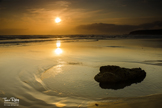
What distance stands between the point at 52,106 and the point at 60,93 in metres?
0.87

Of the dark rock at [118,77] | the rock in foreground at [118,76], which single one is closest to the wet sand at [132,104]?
the dark rock at [118,77]

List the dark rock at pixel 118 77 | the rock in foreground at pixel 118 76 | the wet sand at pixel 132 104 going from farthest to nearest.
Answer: the rock in foreground at pixel 118 76 < the dark rock at pixel 118 77 < the wet sand at pixel 132 104

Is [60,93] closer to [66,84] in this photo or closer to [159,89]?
[66,84]

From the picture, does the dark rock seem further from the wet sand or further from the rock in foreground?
the wet sand

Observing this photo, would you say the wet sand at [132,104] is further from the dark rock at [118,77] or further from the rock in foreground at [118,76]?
the rock in foreground at [118,76]

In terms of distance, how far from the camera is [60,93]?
4.36 m

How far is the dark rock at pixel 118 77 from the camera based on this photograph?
208 inches

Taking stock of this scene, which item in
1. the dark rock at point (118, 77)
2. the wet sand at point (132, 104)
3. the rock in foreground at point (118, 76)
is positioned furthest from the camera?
the rock in foreground at point (118, 76)

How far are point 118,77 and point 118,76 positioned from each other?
0.07 meters

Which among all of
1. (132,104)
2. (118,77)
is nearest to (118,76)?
(118,77)

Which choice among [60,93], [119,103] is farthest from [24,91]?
[119,103]

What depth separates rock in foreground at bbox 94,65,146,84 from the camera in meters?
5.51

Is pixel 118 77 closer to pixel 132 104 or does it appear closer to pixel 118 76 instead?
pixel 118 76

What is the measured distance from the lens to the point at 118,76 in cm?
566
